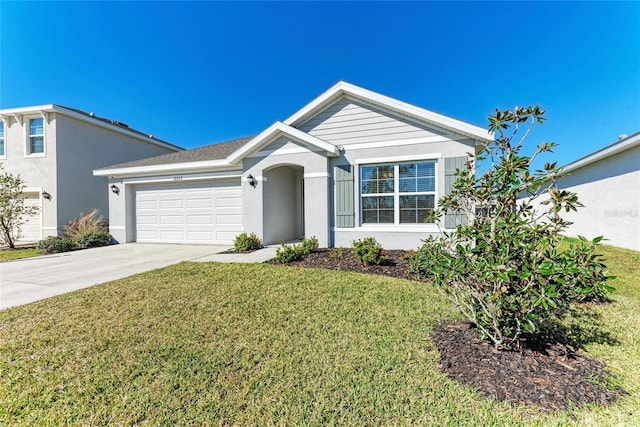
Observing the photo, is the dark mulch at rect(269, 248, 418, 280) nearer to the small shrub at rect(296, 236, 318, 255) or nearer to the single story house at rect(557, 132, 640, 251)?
the small shrub at rect(296, 236, 318, 255)

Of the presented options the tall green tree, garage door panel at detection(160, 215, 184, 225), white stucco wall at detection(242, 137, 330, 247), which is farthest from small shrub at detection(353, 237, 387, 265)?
the tall green tree

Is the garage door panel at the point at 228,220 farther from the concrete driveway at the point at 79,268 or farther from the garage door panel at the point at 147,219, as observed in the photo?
the garage door panel at the point at 147,219

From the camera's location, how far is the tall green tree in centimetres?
1128

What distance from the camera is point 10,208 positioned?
37.7 feet

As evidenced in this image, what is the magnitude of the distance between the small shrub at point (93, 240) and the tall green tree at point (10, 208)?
12.3ft

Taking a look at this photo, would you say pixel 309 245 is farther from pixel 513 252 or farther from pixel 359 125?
pixel 513 252

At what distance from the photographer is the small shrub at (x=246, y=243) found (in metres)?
8.56

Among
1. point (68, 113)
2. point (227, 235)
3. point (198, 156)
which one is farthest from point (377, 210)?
point (68, 113)

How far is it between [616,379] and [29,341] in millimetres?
6434

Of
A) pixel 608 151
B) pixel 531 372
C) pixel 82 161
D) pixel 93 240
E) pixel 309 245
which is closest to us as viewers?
pixel 531 372

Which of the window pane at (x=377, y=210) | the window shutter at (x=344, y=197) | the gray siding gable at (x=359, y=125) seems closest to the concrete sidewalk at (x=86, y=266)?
the window shutter at (x=344, y=197)

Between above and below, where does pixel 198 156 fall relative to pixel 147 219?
above

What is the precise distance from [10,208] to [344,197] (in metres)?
14.2

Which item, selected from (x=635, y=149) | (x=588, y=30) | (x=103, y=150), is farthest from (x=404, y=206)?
(x=103, y=150)
